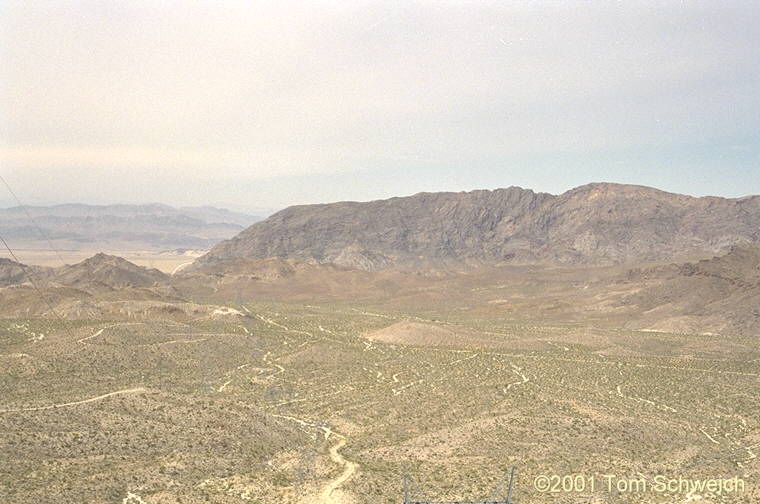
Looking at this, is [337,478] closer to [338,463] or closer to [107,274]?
[338,463]

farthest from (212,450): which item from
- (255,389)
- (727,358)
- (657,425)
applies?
(727,358)

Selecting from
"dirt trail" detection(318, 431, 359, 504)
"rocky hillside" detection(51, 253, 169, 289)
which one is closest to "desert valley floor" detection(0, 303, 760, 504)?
"dirt trail" detection(318, 431, 359, 504)

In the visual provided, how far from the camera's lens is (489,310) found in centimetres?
12012

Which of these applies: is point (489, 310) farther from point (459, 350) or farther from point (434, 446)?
point (434, 446)

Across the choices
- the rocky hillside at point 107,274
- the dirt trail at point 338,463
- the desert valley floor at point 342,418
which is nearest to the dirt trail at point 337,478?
the dirt trail at point 338,463

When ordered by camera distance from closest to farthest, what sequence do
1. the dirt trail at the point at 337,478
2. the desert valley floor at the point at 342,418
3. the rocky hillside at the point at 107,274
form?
the dirt trail at the point at 337,478 → the desert valley floor at the point at 342,418 → the rocky hillside at the point at 107,274

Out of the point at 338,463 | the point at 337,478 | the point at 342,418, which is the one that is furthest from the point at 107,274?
the point at 337,478

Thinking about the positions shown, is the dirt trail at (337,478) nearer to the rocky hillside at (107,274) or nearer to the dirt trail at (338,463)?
the dirt trail at (338,463)

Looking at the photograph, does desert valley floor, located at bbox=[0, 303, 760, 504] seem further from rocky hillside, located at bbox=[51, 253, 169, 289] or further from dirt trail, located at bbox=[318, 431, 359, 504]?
rocky hillside, located at bbox=[51, 253, 169, 289]

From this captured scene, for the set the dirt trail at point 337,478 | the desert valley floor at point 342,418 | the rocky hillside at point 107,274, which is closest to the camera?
the dirt trail at point 337,478

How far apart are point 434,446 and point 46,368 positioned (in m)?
31.7

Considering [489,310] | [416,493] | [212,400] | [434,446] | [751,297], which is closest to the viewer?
[416,493]

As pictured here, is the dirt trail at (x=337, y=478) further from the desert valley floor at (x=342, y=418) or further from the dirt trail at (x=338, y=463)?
the desert valley floor at (x=342, y=418)

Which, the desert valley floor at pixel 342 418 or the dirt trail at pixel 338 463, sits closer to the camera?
the dirt trail at pixel 338 463
